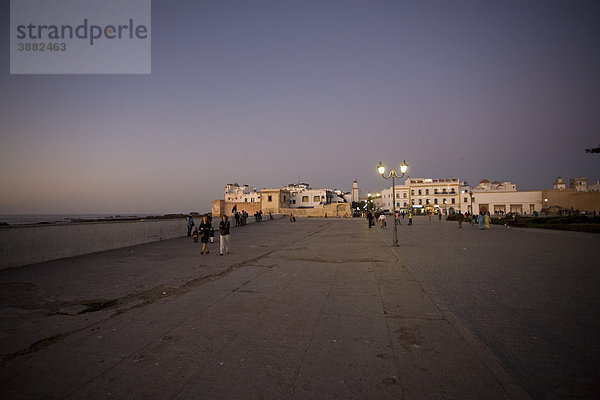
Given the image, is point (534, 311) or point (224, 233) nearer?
point (534, 311)

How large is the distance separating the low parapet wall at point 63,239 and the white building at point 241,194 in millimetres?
80680

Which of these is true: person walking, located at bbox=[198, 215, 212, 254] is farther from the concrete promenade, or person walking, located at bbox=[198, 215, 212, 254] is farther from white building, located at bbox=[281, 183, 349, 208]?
white building, located at bbox=[281, 183, 349, 208]

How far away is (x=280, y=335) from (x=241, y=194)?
100160 mm

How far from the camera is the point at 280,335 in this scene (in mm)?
Result: 4406

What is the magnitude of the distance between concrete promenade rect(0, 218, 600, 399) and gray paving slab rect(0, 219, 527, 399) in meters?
0.02

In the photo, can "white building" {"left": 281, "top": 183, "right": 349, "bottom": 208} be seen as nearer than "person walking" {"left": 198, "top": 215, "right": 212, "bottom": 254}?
No

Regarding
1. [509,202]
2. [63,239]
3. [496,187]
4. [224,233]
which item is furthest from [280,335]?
[496,187]

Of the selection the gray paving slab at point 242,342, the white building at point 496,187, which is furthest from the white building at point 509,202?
the gray paving slab at point 242,342

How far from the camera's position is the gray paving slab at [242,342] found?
3.11 meters

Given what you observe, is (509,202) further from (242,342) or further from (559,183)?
(242,342)

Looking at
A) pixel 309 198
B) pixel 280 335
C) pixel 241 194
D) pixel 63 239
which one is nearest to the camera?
pixel 280 335

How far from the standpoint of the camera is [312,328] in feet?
15.3

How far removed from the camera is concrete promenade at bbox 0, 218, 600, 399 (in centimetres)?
314

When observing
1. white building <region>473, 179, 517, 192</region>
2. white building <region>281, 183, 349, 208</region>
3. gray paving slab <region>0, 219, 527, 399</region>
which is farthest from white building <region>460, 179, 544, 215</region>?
gray paving slab <region>0, 219, 527, 399</region>
